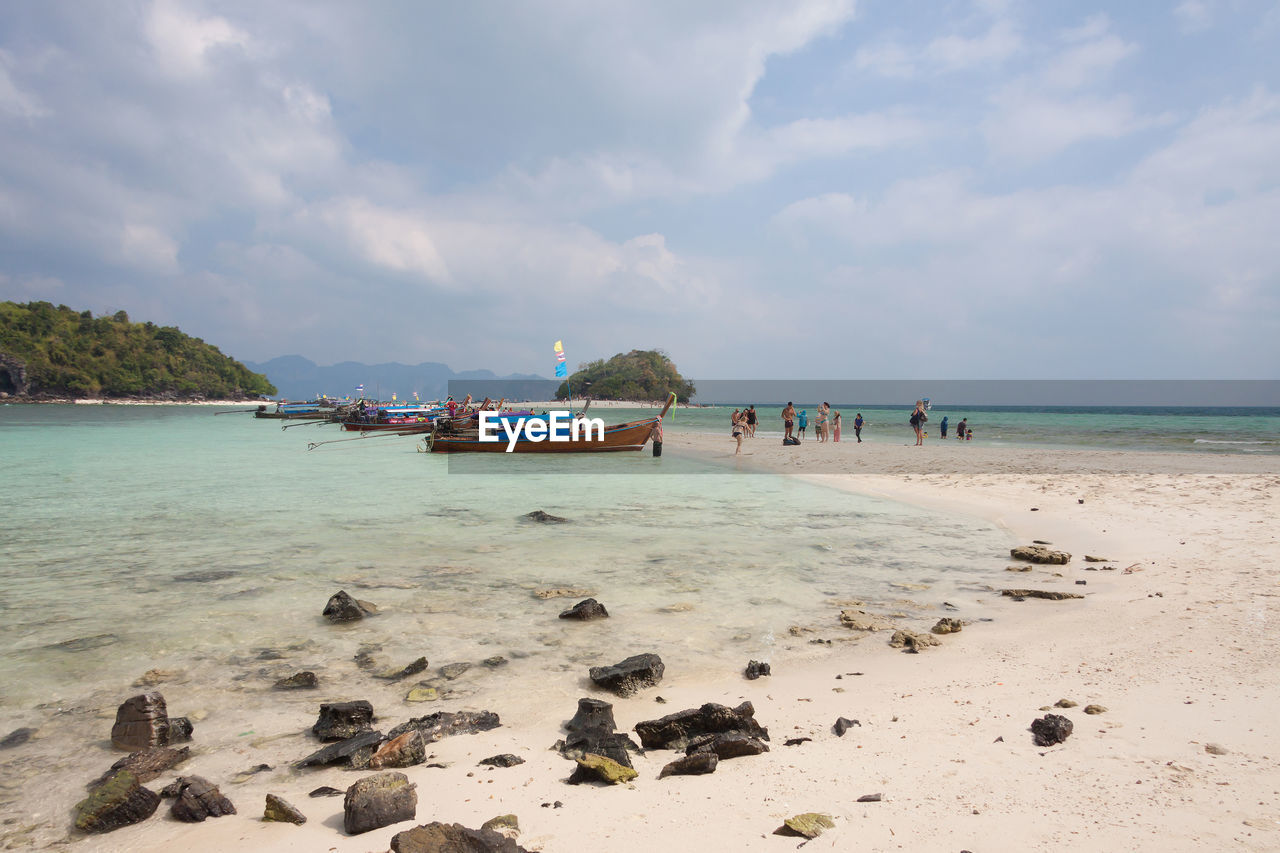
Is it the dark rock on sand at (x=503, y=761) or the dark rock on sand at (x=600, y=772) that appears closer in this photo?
the dark rock on sand at (x=600, y=772)

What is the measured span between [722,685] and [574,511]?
388 inches

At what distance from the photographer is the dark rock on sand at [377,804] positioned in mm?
3041

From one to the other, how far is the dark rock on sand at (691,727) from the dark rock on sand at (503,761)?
2.53 ft

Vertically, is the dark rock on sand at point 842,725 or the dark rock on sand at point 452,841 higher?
the dark rock on sand at point 452,841

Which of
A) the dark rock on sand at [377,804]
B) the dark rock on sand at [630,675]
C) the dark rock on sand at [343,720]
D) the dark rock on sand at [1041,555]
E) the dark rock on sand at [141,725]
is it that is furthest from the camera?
the dark rock on sand at [1041,555]

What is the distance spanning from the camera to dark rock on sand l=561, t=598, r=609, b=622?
22.6 ft

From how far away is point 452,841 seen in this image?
2775 mm

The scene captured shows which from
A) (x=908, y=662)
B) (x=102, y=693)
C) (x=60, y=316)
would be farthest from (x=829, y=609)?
(x=60, y=316)

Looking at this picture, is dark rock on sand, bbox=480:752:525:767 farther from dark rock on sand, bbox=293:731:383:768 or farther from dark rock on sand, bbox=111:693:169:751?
dark rock on sand, bbox=111:693:169:751

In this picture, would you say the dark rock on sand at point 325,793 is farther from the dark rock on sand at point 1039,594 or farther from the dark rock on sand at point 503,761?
the dark rock on sand at point 1039,594

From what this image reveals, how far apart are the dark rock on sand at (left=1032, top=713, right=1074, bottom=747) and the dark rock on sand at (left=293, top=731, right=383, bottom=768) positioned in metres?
4.02

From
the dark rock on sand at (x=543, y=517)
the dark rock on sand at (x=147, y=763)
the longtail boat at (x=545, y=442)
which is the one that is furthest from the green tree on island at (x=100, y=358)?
the dark rock on sand at (x=147, y=763)

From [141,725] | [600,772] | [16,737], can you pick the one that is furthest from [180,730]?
[600,772]

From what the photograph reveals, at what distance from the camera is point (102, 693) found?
5152 mm
